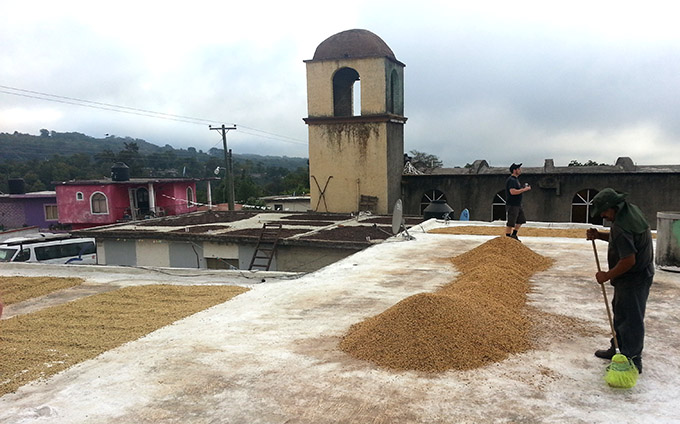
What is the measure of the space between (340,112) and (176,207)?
615 inches

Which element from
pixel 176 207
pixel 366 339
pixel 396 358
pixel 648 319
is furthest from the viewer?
pixel 176 207

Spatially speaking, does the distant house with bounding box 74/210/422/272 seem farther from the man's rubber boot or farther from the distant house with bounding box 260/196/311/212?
the distant house with bounding box 260/196/311/212

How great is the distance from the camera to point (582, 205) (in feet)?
70.2

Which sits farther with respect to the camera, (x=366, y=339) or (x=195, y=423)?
(x=366, y=339)

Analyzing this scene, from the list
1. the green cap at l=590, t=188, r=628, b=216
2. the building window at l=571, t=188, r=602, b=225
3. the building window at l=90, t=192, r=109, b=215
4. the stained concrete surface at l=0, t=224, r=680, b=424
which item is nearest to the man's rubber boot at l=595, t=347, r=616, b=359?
the stained concrete surface at l=0, t=224, r=680, b=424

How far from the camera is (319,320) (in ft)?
17.3

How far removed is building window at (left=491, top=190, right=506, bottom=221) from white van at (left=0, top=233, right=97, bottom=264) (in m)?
18.1

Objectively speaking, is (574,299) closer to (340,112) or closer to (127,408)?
(127,408)

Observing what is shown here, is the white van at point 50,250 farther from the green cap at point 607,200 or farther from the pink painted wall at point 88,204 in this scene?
the green cap at point 607,200

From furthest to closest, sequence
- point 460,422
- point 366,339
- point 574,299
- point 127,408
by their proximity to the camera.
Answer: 1. point 574,299
2. point 366,339
3. point 127,408
4. point 460,422

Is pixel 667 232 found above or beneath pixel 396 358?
above

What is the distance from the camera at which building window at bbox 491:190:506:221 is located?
22.7 m

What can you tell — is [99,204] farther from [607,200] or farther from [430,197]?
[607,200]

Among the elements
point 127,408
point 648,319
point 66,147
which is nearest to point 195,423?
point 127,408
